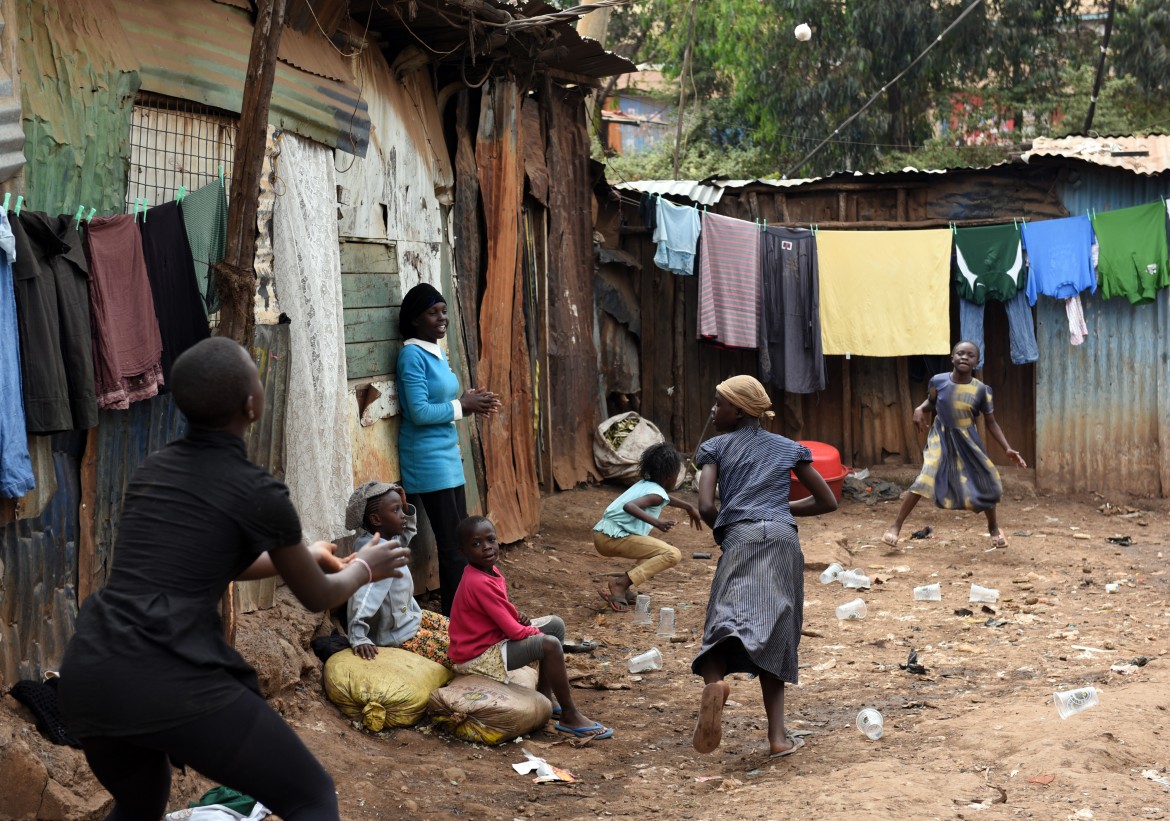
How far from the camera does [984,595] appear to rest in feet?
26.1

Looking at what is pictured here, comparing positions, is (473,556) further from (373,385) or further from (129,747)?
(129,747)

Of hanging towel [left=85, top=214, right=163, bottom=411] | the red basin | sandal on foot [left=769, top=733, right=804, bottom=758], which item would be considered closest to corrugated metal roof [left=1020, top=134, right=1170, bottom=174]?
the red basin

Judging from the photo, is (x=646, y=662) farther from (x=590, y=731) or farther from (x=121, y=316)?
(x=121, y=316)

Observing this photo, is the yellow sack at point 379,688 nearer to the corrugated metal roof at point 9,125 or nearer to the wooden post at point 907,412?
the corrugated metal roof at point 9,125

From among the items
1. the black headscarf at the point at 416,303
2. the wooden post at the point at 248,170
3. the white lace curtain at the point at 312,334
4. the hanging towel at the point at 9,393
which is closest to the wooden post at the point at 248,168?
the wooden post at the point at 248,170

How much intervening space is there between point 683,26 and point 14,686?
1623 cm

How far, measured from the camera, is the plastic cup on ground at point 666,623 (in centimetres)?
734

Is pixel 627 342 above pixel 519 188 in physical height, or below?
below

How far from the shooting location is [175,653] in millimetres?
2627

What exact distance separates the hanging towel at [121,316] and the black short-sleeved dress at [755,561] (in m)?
2.24

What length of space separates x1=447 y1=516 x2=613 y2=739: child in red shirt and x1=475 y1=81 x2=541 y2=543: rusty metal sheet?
3.15m

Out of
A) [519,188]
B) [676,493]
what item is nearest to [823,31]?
[676,493]

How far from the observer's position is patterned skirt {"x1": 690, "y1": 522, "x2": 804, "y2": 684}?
494 cm

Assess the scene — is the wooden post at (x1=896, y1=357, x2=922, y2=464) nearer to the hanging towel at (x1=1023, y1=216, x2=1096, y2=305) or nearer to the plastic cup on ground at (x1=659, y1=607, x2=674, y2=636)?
the hanging towel at (x1=1023, y1=216, x2=1096, y2=305)
